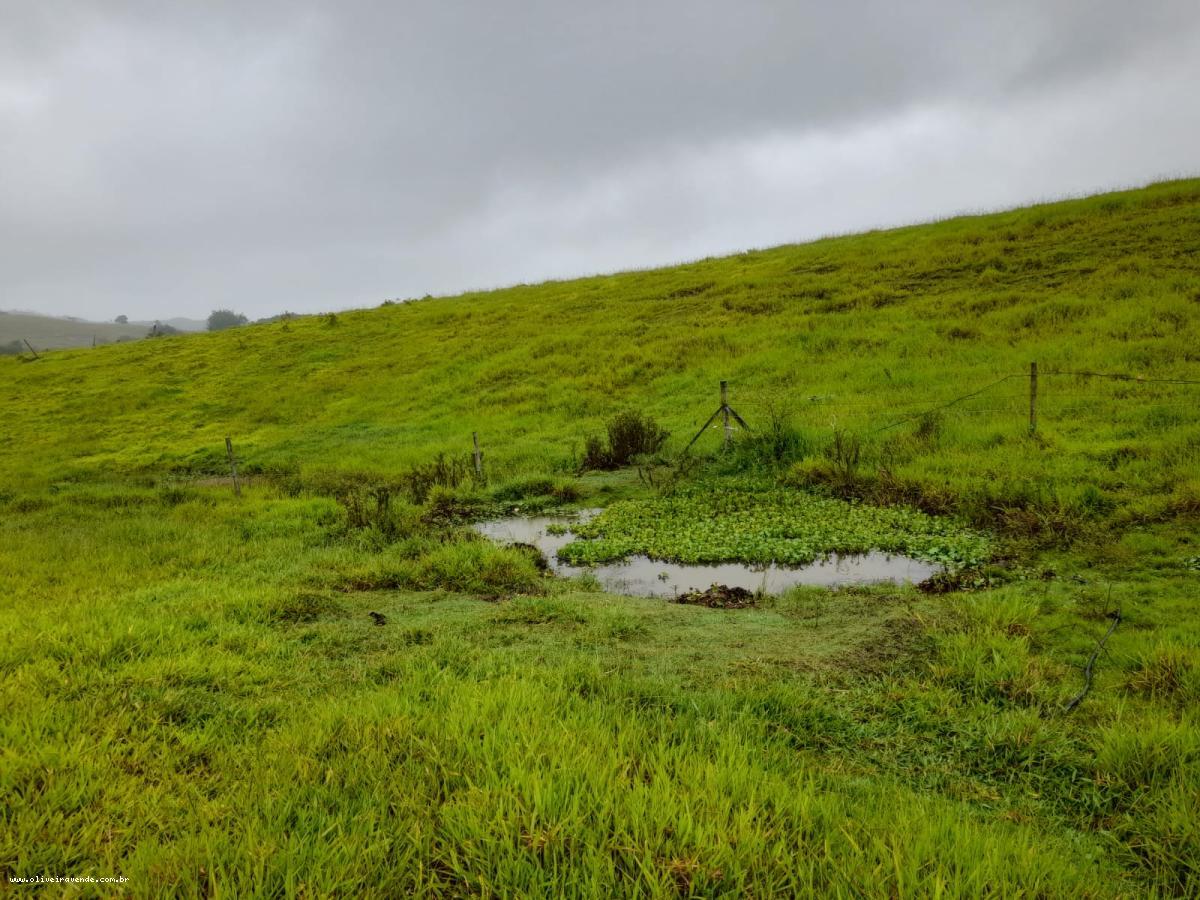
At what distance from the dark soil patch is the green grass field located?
0.30 metres

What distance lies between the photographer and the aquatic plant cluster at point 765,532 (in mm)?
9555

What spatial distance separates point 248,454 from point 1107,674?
24.5 m

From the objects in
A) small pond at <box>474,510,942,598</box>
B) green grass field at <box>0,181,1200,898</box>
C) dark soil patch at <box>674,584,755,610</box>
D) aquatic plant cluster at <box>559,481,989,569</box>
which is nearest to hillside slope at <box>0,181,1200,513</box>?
green grass field at <box>0,181,1200,898</box>

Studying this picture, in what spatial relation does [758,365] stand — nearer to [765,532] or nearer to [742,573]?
[765,532]

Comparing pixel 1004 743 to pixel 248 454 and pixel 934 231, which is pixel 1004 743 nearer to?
pixel 248 454

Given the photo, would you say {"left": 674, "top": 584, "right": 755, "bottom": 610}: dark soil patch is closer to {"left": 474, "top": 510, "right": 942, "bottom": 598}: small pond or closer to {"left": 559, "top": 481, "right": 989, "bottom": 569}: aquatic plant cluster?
{"left": 474, "top": 510, "right": 942, "bottom": 598}: small pond

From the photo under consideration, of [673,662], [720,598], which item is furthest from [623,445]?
[673,662]

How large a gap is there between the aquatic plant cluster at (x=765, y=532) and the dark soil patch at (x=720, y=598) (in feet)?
4.57

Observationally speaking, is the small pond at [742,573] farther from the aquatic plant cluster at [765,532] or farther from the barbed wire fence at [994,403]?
the barbed wire fence at [994,403]

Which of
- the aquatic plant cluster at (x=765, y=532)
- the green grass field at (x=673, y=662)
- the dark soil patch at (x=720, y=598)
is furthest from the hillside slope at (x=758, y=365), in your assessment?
the dark soil patch at (x=720, y=598)

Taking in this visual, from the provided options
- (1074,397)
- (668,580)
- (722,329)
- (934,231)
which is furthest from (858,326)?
(668,580)

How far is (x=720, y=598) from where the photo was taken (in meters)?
8.23

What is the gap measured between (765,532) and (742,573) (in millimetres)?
1479

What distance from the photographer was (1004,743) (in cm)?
436
